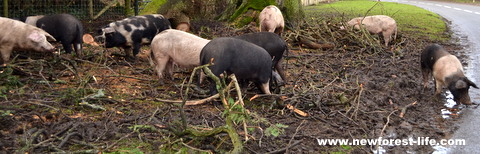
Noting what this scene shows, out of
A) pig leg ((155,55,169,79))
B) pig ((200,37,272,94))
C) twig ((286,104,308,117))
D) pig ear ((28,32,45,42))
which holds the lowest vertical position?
twig ((286,104,308,117))

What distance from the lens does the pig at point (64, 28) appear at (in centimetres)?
841

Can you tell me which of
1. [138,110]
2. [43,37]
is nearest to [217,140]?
[138,110]

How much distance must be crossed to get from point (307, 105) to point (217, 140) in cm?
174

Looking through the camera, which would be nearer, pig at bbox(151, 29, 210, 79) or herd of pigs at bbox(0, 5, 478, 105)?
herd of pigs at bbox(0, 5, 478, 105)

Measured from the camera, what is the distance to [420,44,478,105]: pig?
283 inches

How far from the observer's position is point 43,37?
7492 millimetres

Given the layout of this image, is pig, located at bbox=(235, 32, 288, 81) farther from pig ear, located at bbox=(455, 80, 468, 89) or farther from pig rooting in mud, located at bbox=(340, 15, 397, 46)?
pig rooting in mud, located at bbox=(340, 15, 397, 46)

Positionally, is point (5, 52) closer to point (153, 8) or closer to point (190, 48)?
point (190, 48)

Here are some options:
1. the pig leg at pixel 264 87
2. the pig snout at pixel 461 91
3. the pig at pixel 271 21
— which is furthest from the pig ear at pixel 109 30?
the pig snout at pixel 461 91

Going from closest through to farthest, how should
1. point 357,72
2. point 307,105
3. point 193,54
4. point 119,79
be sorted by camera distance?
point 307,105 < point 193,54 < point 119,79 < point 357,72

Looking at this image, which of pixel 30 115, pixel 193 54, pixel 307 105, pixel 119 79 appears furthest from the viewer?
pixel 119 79

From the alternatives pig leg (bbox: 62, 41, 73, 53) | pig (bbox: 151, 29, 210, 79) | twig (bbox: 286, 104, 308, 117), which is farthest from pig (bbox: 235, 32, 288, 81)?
pig leg (bbox: 62, 41, 73, 53)

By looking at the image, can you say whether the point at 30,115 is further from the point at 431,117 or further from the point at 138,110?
the point at 431,117

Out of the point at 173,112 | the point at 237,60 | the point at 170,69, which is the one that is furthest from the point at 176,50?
the point at 173,112
